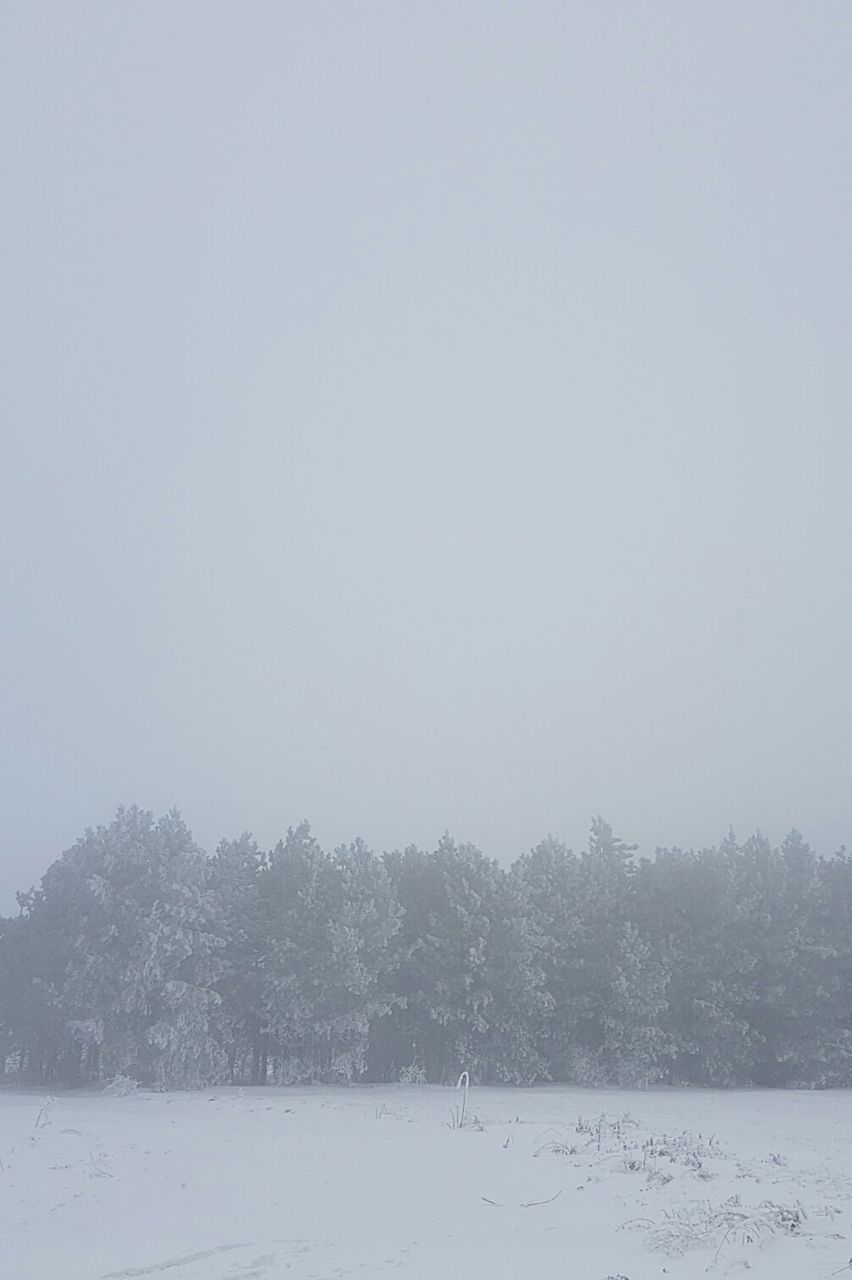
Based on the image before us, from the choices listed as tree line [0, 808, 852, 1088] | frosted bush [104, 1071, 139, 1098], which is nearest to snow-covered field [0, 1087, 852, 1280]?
frosted bush [104, 1071, 139, 1098]

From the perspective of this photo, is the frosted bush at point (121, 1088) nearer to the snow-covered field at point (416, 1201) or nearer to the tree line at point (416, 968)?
the tree line at point (416, 968)

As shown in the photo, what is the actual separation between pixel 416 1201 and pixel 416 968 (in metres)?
36.0

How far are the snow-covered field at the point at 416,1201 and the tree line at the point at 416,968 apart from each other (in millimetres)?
20397

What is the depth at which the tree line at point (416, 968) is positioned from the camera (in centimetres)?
4712

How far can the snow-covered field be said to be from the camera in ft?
38.4

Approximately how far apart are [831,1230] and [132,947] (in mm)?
40450

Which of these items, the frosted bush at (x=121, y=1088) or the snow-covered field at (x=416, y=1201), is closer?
the snow-covered field at (x=416, y=1201)

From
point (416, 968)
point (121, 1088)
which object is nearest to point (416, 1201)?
point (121, 1088)

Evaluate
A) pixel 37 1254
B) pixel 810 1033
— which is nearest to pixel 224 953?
pixel 810 1033

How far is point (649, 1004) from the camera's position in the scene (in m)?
49.3

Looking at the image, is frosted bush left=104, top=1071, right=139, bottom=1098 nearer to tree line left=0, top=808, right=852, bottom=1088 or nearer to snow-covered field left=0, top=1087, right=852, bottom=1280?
tree line left=0, top=808, right=852, bottom=1088

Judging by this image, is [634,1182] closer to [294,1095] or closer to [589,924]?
[294,1095]

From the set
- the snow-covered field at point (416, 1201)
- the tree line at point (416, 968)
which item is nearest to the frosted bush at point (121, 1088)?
the tree line at point (416, 968)

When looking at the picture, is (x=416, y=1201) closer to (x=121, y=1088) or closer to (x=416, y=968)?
(x=121, y=1088)
